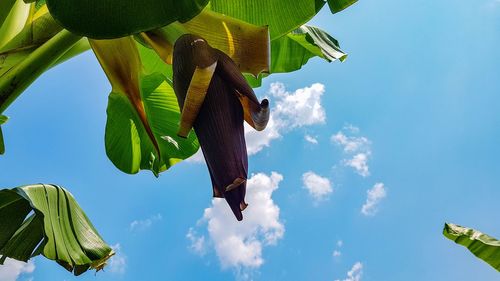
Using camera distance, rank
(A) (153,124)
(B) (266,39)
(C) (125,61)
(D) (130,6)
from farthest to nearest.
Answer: (A) (153,124), (C) (125,61), (B) (266,39), (D) (130,6)

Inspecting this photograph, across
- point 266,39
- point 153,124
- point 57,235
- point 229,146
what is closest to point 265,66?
point 266,39

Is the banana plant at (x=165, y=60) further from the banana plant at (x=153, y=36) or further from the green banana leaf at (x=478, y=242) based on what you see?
the green banana leaf at (x=478, y=242)

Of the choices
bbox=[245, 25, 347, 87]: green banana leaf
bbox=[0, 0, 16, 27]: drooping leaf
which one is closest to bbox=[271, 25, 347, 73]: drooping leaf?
bbox=[245, 25, 347, 87]: green banana leaf

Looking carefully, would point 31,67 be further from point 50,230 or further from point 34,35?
point 50,230

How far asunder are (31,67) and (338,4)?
1.55 ft

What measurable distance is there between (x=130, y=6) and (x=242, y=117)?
0.56ft

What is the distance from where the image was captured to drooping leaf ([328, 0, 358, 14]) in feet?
2.60

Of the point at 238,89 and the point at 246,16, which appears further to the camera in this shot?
the point at 246,16

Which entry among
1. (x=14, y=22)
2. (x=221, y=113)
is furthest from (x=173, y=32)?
(x=14, y=22)

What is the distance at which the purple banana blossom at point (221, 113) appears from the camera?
1.79ft

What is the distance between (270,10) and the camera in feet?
2.72

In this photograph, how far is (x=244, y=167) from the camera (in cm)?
55

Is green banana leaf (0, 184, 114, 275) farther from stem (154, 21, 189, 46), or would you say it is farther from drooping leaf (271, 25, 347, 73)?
drooping leaf (271, 25, 347, 73)

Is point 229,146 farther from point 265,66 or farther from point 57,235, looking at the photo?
point 57,235
